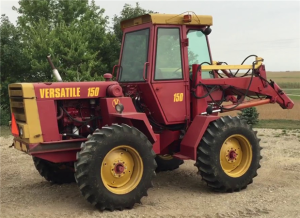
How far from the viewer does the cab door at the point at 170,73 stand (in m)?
6.54

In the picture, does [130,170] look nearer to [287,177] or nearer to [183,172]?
[183,172]

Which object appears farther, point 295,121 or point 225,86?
point 295,121

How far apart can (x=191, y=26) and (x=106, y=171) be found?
305cm

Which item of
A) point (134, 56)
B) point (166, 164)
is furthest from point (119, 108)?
point (166, 164)

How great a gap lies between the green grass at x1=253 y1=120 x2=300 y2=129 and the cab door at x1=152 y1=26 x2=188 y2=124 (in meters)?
8.97

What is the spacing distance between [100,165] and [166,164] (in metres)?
2.93

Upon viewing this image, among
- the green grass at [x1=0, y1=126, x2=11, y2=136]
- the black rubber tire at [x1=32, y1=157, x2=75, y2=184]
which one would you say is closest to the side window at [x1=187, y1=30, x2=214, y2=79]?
the black rubber tire at [x1=32, y1=157, x2=75, y2=184]

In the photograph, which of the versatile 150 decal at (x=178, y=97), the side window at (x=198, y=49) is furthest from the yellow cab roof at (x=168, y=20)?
the versatile 150 decal at (x=178, y=97)

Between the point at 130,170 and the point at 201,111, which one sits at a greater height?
the point at 201,111

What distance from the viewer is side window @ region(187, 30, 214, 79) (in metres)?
7.08

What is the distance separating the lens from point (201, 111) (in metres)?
7.02

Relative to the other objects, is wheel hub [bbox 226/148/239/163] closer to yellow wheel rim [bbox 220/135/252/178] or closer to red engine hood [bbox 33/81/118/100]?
yellow wheel rim [bbox 220/135/252/178]

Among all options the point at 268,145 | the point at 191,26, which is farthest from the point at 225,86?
the point at 268,145

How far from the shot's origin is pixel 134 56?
6973 mm
